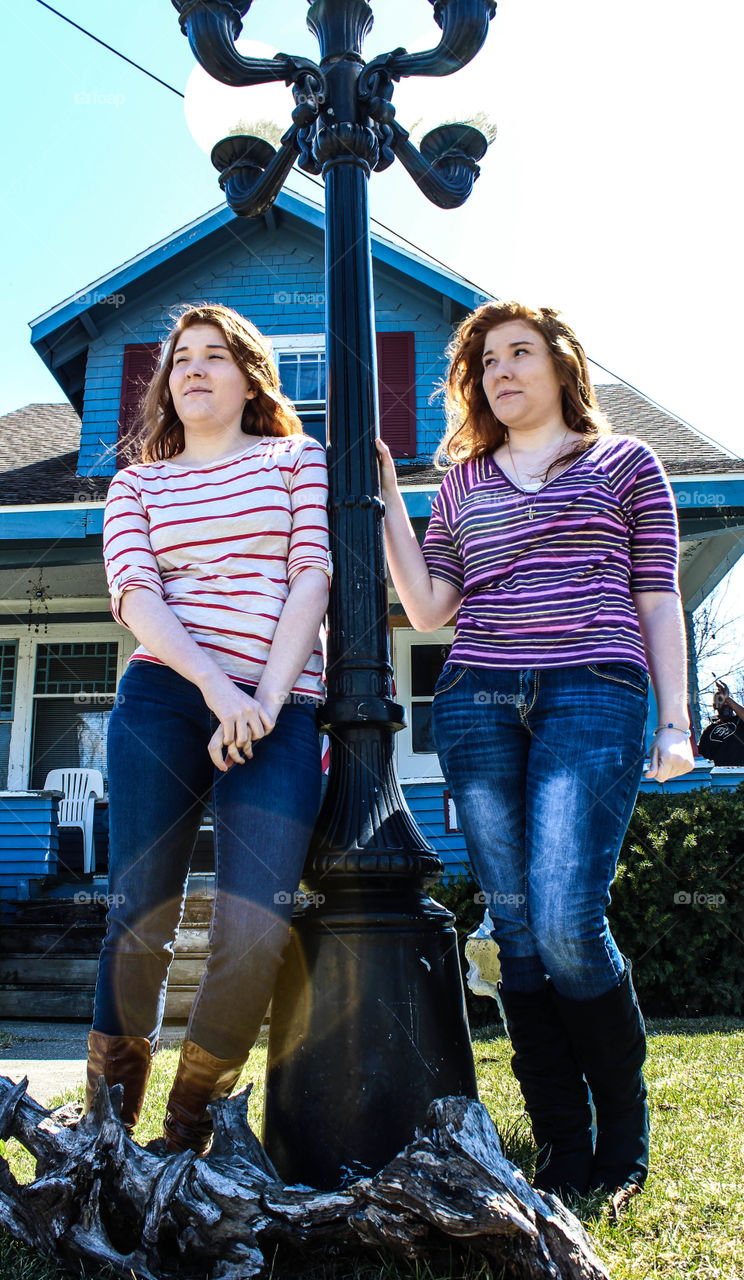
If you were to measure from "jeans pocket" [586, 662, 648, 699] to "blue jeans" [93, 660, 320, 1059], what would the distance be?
64 cm

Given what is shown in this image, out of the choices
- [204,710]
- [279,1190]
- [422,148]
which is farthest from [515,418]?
[279,1190]

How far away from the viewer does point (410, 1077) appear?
6.03 feet

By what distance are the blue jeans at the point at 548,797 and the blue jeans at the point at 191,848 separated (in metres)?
0.37

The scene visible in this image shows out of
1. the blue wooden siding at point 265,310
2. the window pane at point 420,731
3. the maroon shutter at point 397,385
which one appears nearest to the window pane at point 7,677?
the blue wooden siding at point 265,310

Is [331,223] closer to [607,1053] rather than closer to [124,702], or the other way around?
[124,702]

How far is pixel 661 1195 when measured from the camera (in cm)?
193

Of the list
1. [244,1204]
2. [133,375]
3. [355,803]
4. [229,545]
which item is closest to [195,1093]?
[244,1204]

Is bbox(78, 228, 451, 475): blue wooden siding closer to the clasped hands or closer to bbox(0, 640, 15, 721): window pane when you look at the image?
bbox(0, 640, 15, 721): window pane

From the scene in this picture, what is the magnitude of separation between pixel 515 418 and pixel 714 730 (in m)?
7.51

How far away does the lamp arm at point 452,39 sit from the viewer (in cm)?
279

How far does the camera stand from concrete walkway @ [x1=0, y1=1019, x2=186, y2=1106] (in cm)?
372

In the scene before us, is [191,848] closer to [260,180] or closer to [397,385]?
[260,180]

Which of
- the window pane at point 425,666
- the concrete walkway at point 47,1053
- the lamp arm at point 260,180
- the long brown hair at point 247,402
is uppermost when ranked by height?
the lamp arm at point 260,180

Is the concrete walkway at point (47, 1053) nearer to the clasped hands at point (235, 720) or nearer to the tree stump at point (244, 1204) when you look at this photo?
the tree stump at point (244, 1204)
